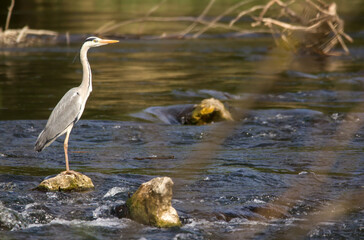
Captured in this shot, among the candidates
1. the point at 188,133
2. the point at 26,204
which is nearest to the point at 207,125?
the point at 188,133

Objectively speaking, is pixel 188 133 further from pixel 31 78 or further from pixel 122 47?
pixel 122 47

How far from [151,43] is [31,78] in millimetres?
6094

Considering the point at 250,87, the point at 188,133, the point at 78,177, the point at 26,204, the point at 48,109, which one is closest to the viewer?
the point at 250,87

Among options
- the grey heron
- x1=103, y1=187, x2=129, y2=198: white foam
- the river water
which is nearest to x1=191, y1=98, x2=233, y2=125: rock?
the river water

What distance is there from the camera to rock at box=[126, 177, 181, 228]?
547cm

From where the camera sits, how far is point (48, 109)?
1160 centimetres

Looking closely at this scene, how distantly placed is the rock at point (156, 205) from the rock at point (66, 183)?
1.19 m

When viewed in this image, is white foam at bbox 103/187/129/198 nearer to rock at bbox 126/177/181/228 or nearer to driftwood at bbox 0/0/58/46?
rock at bbox 126/177/181/228

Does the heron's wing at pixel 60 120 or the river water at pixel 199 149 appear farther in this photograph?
the heron's wing at pixel 60 120

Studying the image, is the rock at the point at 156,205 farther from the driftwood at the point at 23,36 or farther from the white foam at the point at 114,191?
the driftwood at the point at 23,36

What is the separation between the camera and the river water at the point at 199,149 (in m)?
5.57

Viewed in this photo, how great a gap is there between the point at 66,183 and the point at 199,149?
16.2ft

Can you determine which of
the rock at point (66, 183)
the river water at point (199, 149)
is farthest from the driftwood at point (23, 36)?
the rock at point (66, 183)

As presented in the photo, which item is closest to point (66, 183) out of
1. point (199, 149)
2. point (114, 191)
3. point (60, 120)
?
point (114, 191)
